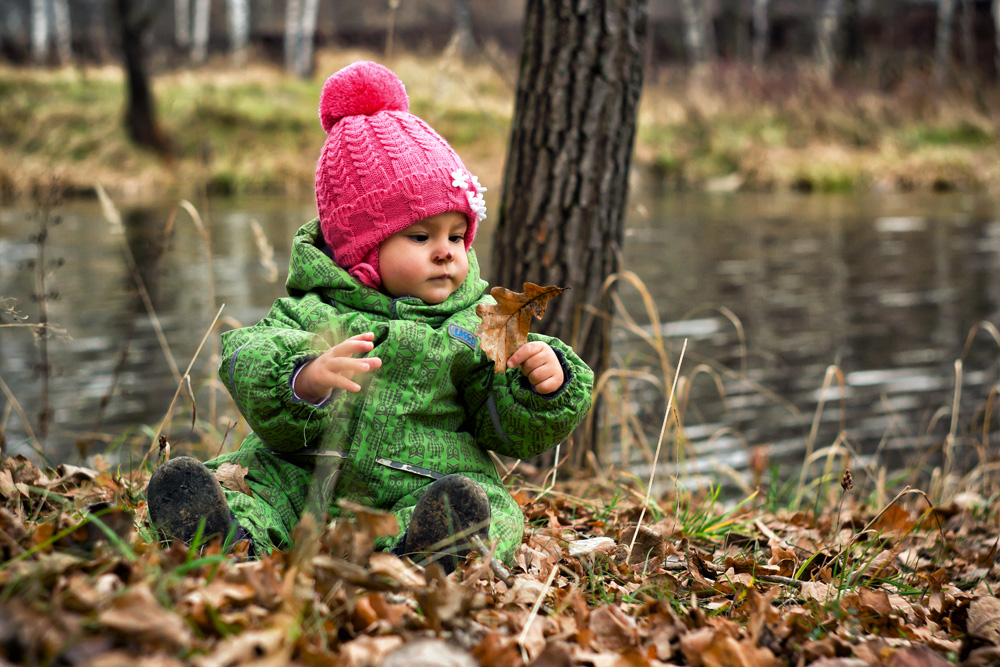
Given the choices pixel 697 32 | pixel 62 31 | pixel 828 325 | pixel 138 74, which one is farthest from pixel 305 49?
pixel 828 325

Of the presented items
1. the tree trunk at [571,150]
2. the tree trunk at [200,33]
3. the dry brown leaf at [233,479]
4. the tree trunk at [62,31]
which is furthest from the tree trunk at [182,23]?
A: the dry brown leaf at [233,479]

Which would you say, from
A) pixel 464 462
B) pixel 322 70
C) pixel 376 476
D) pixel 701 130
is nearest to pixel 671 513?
pixel 464 462

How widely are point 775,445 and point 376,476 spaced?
3.05 m

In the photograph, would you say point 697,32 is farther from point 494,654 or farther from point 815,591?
point 494,654

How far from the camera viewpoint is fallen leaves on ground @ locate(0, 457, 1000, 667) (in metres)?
1.27

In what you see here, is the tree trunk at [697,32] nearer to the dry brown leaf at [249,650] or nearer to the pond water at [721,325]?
the pond water at [721,325]

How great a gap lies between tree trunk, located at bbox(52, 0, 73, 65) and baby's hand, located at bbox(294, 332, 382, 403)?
2435 cm

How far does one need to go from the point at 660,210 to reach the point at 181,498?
12.2 metres

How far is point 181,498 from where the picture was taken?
1.78 m

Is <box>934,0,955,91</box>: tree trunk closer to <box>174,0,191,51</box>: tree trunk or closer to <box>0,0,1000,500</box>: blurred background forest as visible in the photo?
<box>0,0,1000,500</box>: blurred background forest

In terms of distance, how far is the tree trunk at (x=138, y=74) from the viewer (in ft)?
49.6

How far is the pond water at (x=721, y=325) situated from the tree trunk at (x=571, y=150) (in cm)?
42

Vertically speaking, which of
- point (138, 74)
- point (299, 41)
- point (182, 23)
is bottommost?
point (138, 74)

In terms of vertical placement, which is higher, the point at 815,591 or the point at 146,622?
the point at 146,622
